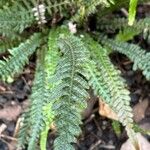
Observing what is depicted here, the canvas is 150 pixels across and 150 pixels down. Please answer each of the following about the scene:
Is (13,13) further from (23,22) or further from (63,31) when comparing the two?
(63,31)

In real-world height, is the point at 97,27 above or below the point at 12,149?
above

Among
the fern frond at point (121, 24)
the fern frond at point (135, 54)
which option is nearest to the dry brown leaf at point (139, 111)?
the fern frond at point (135, 54)

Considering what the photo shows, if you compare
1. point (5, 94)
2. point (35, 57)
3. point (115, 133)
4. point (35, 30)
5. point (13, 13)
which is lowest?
point (115, 133)

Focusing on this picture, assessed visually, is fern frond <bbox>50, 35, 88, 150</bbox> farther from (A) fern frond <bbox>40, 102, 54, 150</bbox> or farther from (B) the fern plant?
(A) fern frond <bbox>40, 102, 54, 150</bbox>

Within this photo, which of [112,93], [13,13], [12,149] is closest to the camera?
[112,93]

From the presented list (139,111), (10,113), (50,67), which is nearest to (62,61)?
(50,67)

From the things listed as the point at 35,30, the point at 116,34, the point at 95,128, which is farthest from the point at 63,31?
the point at 95,128
